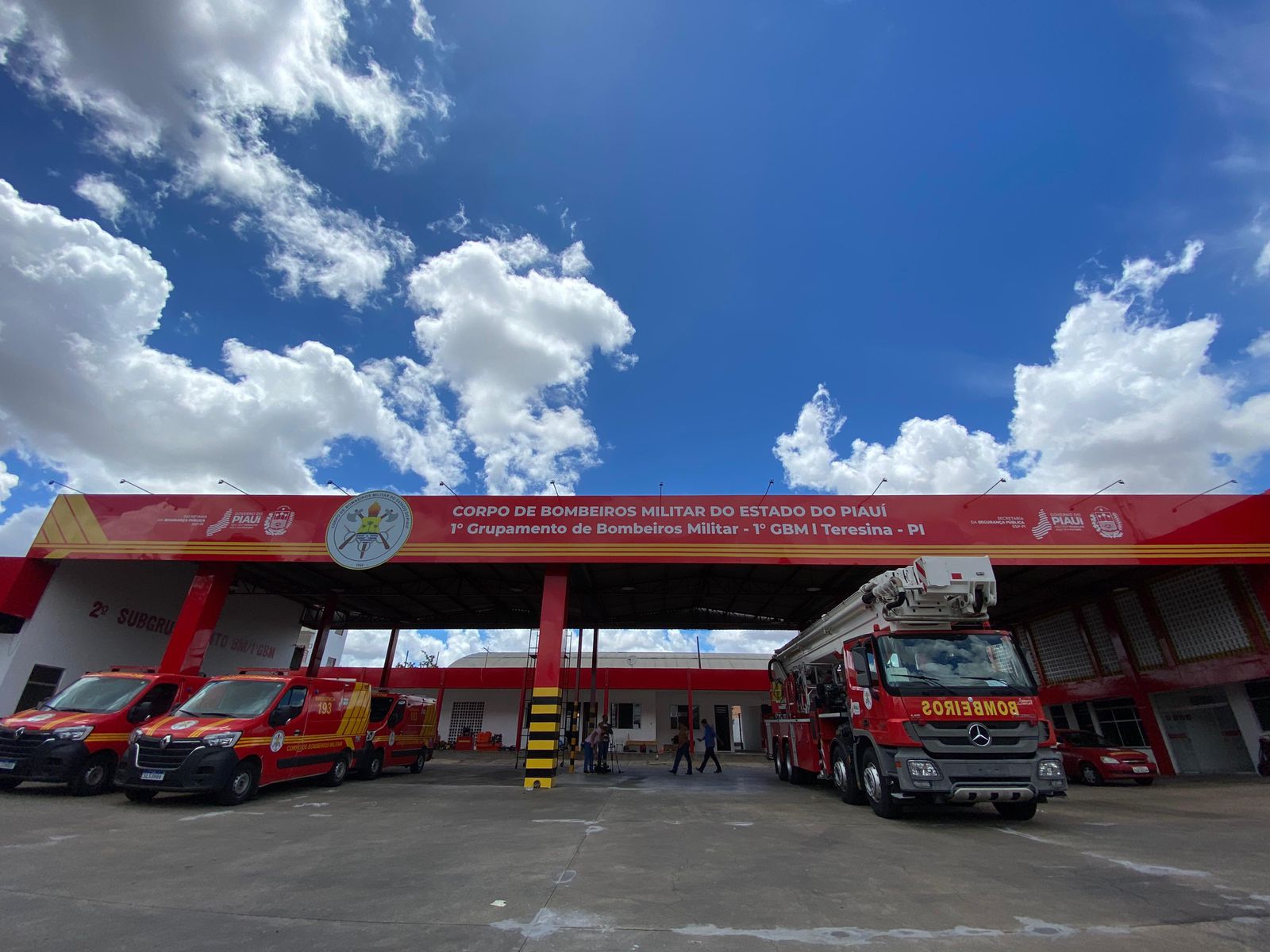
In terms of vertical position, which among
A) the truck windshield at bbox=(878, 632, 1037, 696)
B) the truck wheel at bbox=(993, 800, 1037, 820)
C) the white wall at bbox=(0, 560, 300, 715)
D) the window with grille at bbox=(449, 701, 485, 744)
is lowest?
the truck wheel at bbox=(993, 800, 1037, 820)

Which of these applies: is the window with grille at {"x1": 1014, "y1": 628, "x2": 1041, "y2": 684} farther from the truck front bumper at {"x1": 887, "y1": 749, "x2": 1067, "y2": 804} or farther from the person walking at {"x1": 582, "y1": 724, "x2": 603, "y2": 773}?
the truck front bumper at {"x1": 887, "y1": 749, "x2": 1067, "y2": 804}

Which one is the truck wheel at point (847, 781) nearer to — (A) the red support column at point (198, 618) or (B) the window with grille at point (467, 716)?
(A) the red support column at point (198, 618)

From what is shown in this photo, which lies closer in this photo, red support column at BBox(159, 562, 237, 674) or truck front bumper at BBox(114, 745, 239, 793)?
truck front bumper at BBox(114, 745, 239, 793)

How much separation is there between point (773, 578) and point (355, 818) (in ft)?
41.1

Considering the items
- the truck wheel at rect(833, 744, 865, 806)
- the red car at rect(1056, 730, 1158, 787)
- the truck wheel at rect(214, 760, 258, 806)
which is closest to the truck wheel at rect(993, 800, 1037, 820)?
the truck wheel at rect(833, 744, 865, 806)

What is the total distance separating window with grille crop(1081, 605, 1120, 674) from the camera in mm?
18766

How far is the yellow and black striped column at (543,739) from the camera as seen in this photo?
13.3 m

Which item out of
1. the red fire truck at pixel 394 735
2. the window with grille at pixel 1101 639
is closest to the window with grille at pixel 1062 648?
the window with grille at pixel 1101 639

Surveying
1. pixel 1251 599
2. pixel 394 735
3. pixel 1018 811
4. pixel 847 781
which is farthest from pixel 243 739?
pixel 1251 599

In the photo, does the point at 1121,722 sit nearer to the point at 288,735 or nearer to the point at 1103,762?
the point at 1103,762

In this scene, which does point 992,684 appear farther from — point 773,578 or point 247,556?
point 247,556

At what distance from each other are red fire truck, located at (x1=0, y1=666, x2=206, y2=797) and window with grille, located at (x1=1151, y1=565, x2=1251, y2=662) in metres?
24.2

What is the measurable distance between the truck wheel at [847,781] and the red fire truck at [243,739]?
10074 mm

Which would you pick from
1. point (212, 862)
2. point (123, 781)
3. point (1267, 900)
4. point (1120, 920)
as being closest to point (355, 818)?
point (212, 862)
